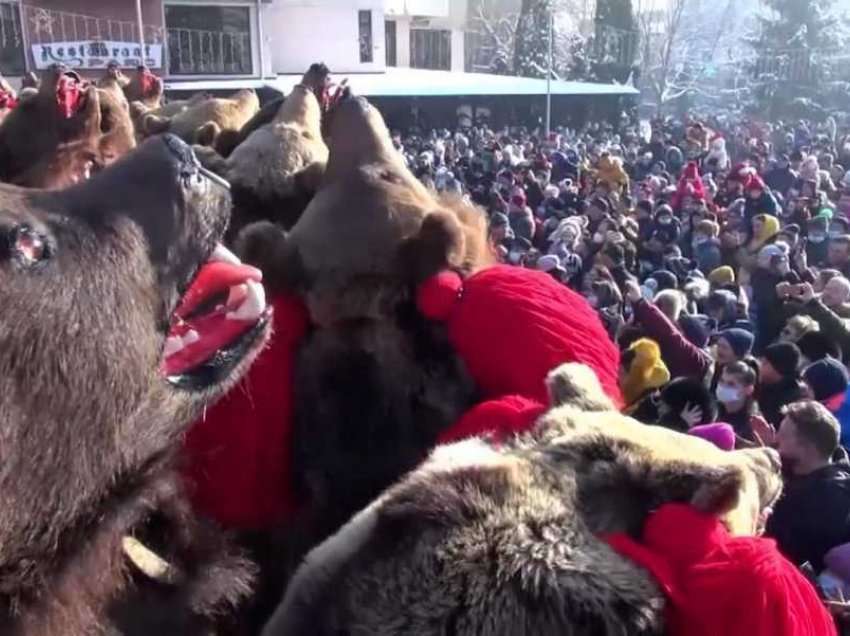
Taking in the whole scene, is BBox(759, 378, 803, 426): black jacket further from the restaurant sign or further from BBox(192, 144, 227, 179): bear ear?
the restaurant sign

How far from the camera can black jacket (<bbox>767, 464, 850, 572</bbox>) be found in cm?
379

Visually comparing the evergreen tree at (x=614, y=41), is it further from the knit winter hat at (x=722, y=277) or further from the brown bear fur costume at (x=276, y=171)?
the brown bear fur costume at (x=276, y=171)

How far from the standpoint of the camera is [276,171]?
3.29 metres

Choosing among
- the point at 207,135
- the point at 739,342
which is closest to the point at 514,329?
the point at 207,135

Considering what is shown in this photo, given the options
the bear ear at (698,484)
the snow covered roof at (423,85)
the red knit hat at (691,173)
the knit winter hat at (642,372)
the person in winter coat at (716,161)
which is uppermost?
the bear ear at (698,484)

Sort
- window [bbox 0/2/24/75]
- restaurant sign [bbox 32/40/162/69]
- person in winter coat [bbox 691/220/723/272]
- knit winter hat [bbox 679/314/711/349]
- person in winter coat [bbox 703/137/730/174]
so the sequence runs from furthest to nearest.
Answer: window [bbox 0/2/24/75] < restaurant sign [bbox 32/40/162/69] < person in winter coat [bbox 703/137/730/174] < person in winter coat [bbox 691/220/723/272] < knit winter hat [bbox 679/314/711/349]

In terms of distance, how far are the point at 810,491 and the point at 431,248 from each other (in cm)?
218

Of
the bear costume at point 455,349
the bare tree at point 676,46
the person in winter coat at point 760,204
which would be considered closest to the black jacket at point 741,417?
the bear costume at point 455,349

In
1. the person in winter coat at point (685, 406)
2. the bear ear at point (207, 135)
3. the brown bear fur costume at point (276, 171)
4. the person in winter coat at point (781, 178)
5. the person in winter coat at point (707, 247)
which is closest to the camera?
the brown bear fur costume at point (276, 171)

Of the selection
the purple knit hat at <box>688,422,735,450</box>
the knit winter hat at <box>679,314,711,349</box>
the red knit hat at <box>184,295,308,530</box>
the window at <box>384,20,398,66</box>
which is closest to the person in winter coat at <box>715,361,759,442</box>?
the knit winter hat at <box>679,314,711,349</box>

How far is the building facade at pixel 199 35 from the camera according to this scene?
2423cm

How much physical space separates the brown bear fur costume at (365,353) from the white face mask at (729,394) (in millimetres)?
2912

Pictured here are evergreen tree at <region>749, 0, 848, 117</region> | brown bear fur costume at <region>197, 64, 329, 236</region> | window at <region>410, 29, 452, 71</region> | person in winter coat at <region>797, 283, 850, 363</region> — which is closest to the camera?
brown bear fur costume at <region>197, 64, 329, 236</region>

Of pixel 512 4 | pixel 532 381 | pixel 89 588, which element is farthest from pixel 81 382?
pixel 512 4
